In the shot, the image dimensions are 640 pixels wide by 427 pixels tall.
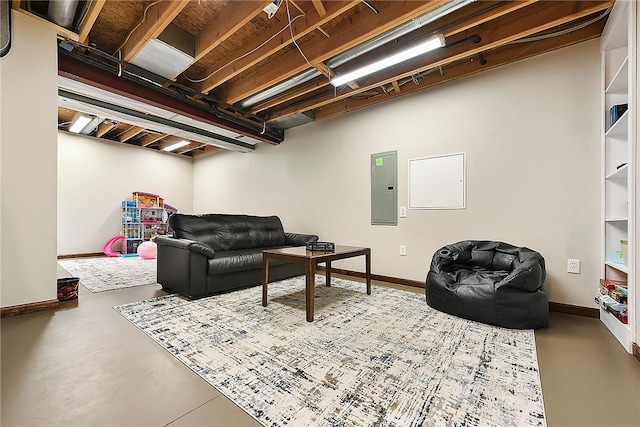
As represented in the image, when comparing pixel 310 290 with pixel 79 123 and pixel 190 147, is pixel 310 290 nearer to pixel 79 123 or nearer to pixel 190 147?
pixel 79 123

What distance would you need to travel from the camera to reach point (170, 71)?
330 cm

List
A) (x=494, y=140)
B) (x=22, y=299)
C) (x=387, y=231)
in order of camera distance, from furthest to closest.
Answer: (x=387, y=231) < (x=494, y=140) < (x=22, y=299)

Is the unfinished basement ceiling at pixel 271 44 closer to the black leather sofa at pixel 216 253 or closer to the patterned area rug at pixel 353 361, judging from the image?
the black leather sofa at pixel 216 253

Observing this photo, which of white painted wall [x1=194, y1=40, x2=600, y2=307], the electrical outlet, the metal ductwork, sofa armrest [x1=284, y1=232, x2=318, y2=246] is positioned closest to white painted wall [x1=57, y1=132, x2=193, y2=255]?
the metal ductwork

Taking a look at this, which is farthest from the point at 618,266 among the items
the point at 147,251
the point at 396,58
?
the point at 147,251

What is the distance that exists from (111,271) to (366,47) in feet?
16.2

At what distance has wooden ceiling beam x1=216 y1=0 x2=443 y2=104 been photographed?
7.44 ft

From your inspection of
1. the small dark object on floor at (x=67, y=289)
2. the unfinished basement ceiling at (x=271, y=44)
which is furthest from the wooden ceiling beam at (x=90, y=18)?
the small dark object on floor at (x=67, y=289)

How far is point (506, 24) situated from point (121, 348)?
4182 mm

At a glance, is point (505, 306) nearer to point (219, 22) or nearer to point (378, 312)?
point (378, 312)

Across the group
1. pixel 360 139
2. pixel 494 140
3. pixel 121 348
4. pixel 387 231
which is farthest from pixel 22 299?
pixel 494 140

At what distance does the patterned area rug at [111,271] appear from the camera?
358 cm

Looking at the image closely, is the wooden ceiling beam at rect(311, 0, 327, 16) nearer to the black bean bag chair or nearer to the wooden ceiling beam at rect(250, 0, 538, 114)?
the wooden ceiling beam at rect(250, 0, 538, 114)

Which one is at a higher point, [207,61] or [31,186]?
Result: [207,61]
